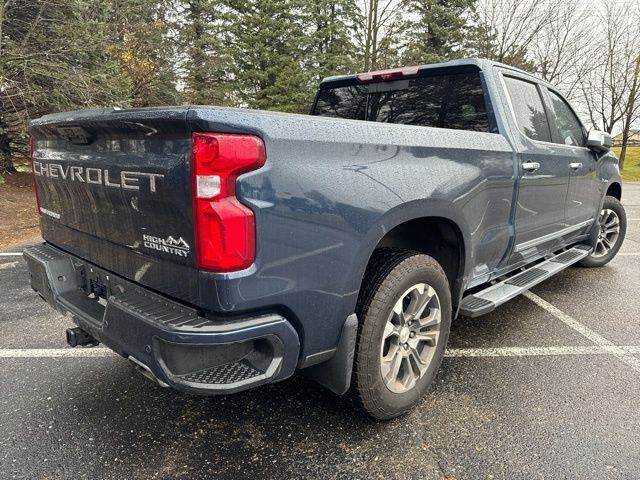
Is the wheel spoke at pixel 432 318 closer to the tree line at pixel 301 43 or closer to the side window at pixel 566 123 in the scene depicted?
the side window at pixel 566 123

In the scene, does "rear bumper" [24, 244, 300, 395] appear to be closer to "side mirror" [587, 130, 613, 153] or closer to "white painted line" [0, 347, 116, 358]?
"white painted line" [0, 347, 116, 358]

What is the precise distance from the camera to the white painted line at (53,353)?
3.10m

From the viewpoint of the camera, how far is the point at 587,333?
347cm

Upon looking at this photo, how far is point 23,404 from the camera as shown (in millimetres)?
2531

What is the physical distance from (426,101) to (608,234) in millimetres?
3483

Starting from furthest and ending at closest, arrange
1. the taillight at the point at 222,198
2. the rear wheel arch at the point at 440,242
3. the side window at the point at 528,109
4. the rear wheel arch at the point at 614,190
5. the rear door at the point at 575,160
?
the rear wheel arch at the point at 614,190
the rear door at the point at 575,160
the side window at the point at 528,109
the rear wheel arch at the point at 440,242
the taillight at the point at 222,198

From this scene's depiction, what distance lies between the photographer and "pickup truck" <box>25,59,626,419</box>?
1.63 metres

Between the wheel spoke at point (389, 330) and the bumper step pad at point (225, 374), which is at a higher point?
the bumper step pad at point (225, 374)

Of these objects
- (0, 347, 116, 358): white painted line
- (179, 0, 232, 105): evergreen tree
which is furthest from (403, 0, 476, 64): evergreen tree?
(0, 347, 116, 358): white painted line

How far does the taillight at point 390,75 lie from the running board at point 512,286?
164 cm

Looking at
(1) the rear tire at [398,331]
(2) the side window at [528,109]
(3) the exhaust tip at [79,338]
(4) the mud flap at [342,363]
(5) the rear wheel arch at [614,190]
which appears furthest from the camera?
(5) the rear wheel arch at [614,190]

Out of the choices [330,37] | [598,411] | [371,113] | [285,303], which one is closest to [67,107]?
[371,113]

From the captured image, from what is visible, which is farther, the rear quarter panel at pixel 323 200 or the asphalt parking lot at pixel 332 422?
the asphalt parking lot at pixel 332 422

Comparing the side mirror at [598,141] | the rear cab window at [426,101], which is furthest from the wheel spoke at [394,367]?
the side mirror at [598,141]
